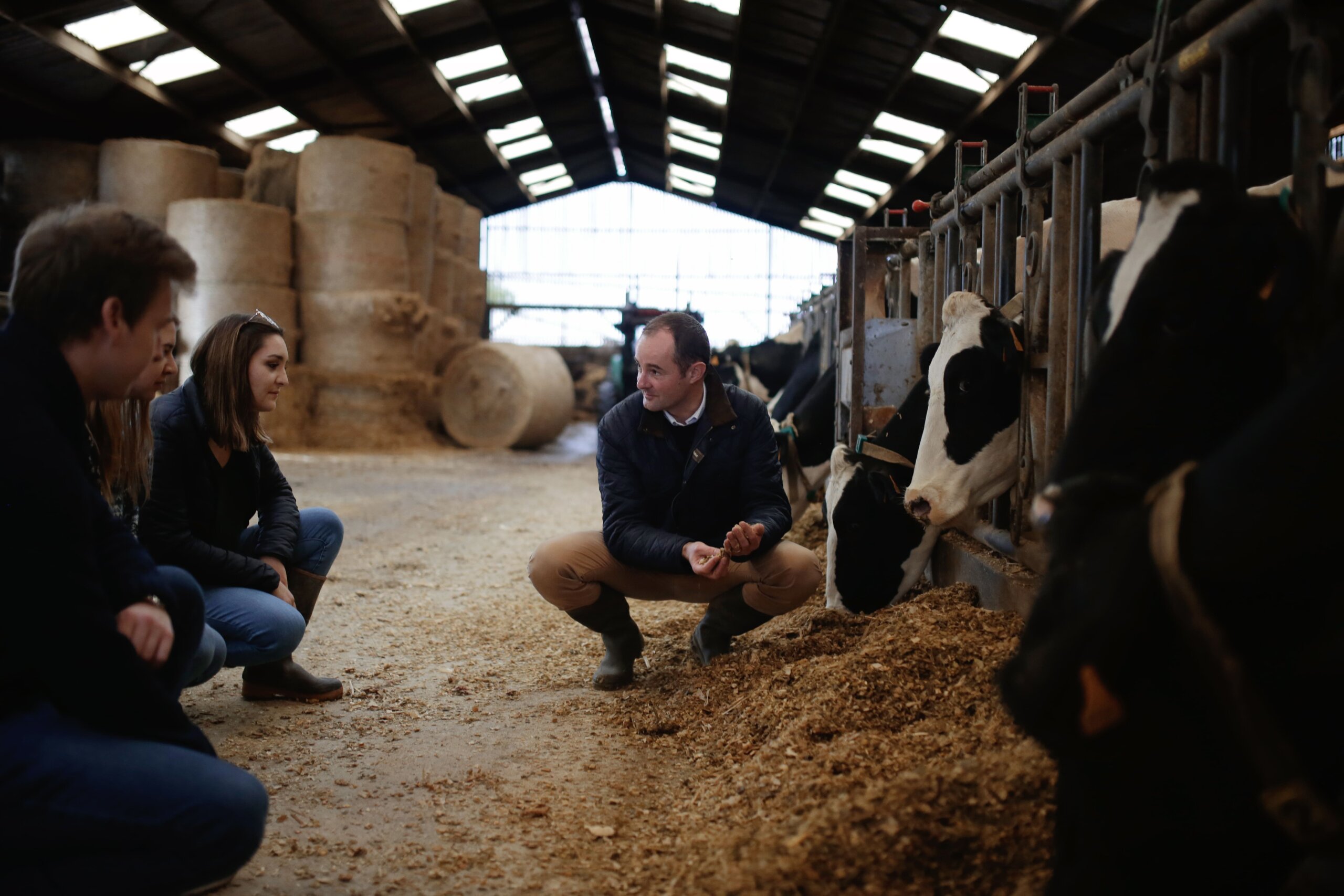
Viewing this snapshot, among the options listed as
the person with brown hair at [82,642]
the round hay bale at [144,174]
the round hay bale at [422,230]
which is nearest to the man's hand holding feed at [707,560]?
the person with brown hair at [82,642]

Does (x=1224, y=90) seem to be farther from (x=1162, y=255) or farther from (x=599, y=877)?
(x=599, y=877)

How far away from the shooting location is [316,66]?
42.0ft

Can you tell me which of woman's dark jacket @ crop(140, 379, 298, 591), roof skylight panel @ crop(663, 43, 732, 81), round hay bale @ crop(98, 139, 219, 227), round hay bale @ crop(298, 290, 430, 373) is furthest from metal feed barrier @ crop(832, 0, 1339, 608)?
roof skylight panel @ crop(663, 43, 732, 81)

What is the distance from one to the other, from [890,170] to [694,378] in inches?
527

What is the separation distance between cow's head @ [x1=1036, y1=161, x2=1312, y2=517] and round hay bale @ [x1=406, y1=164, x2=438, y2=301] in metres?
12.3

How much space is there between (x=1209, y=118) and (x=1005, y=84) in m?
9.09

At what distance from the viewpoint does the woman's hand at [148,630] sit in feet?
5.21

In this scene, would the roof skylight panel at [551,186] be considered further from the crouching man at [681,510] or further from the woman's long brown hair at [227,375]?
the woman's long brown hair at [227,375]

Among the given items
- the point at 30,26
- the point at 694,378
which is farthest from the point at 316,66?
the point at 694,378

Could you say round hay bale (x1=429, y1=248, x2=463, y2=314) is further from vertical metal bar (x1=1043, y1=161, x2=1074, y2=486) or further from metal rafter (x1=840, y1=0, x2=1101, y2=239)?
vertical metal bar (x1=1043, y1=161, x2=1074, y2=486)

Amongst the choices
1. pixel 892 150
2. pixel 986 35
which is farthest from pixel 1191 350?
pixel 892 150

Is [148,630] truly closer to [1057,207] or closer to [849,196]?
[1057,207]

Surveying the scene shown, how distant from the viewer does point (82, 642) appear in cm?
143

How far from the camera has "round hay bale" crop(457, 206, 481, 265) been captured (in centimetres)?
1554
